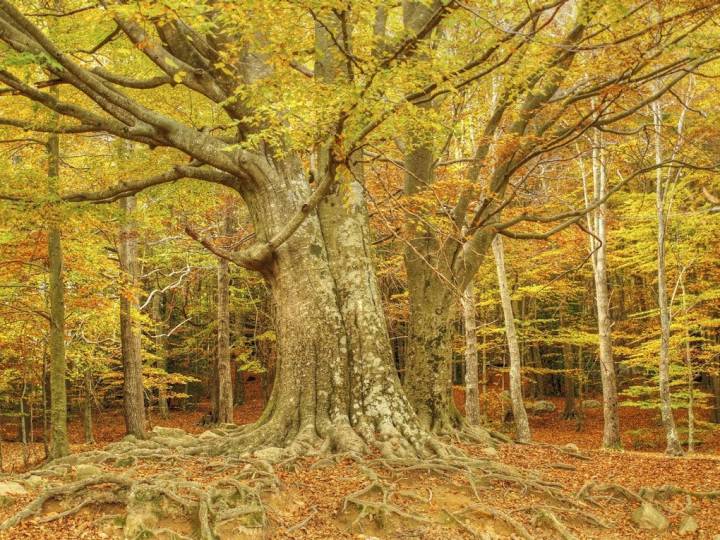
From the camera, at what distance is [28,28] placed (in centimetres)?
514

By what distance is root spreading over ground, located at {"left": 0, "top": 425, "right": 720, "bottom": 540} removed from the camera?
15.3 ft

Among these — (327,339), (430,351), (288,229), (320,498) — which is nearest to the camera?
(320,498)

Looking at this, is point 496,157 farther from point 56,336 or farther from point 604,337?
point 604,337

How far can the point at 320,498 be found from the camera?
5504 mm

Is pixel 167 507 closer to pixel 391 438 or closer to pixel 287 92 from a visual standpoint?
pixel 391 438

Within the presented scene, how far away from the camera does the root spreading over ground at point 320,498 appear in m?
4.66

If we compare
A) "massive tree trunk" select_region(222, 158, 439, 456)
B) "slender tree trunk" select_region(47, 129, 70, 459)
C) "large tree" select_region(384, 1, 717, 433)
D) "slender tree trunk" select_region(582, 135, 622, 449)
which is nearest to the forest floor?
"massive tree trunk" select_region(222, 158, 439, 456)

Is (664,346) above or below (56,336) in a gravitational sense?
below

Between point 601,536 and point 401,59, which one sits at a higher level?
point 401,59

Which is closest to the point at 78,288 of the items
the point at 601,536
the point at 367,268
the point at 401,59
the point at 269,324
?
the point at 367,268

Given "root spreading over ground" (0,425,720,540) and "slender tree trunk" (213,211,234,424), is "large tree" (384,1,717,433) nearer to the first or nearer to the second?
"root spreading over ground" (0,425,720,540)

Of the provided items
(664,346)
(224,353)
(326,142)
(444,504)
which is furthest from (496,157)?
(224,353)

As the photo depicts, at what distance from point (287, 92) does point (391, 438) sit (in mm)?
4076

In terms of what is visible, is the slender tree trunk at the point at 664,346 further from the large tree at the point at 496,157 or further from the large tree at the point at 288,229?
the large tree at the point at 288,229
